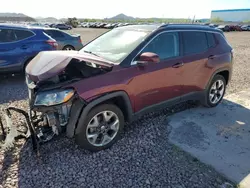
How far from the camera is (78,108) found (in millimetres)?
2961

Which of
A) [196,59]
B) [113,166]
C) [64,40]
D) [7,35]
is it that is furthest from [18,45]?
[113,166]

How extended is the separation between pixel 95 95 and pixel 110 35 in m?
1.65

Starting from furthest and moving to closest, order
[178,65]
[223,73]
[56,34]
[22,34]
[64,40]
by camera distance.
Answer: [64,40] → [56,34] → [22,34] → [223,73] → [178,65]

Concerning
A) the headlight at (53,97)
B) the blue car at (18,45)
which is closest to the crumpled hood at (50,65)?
the headlight at (53,97)

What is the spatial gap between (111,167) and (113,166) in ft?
0.10

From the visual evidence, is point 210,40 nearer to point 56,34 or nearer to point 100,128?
point 100,128

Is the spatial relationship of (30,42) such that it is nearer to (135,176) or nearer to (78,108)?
(78,108)

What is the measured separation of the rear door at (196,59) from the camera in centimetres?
413

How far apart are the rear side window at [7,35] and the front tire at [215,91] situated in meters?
5.33

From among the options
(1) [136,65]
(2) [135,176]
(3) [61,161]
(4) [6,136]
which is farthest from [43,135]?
(1) [136,65]

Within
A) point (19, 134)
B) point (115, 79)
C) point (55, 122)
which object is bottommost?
point (19, 134)

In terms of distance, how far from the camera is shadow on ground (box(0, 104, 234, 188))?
9.06 feet

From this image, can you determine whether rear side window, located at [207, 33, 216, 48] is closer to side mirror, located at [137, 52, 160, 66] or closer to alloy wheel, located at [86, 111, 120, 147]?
side mirror, located at [137, 52, 160, 66]

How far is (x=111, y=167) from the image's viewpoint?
3.01m
